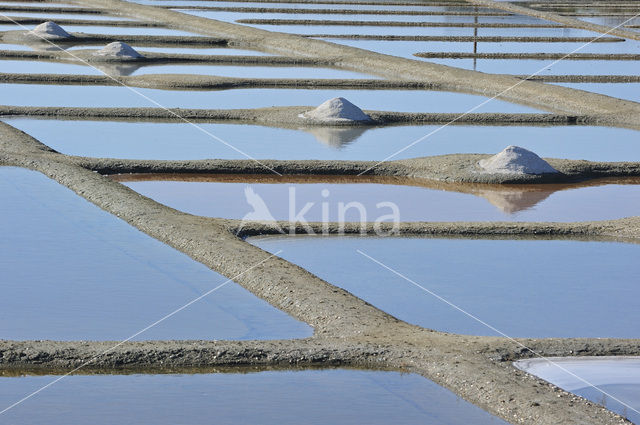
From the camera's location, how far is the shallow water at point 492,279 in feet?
13.8

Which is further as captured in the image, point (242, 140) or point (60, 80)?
point (60, 80)

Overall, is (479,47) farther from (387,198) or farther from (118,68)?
(387,198)

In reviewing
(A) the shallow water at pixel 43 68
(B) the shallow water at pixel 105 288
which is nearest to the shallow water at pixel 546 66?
(A) the shallow water at pixel 43 68

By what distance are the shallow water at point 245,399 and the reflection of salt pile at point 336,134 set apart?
4.13 m

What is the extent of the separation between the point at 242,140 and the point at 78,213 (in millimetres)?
2332

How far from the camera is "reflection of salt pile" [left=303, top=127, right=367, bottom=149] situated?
781 cm

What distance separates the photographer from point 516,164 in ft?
22.2

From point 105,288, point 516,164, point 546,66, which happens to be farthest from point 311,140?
point 546,66

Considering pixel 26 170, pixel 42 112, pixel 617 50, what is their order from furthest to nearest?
pixel 617 50
pixel 42 112
pixel 26 170

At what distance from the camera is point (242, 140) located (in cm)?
782

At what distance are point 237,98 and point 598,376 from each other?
6366 mm

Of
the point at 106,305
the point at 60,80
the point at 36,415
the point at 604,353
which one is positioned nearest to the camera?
the point at 36,415


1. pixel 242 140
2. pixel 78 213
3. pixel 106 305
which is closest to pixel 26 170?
pixel 78 213

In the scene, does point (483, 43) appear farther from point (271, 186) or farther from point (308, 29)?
point (271, 186)
